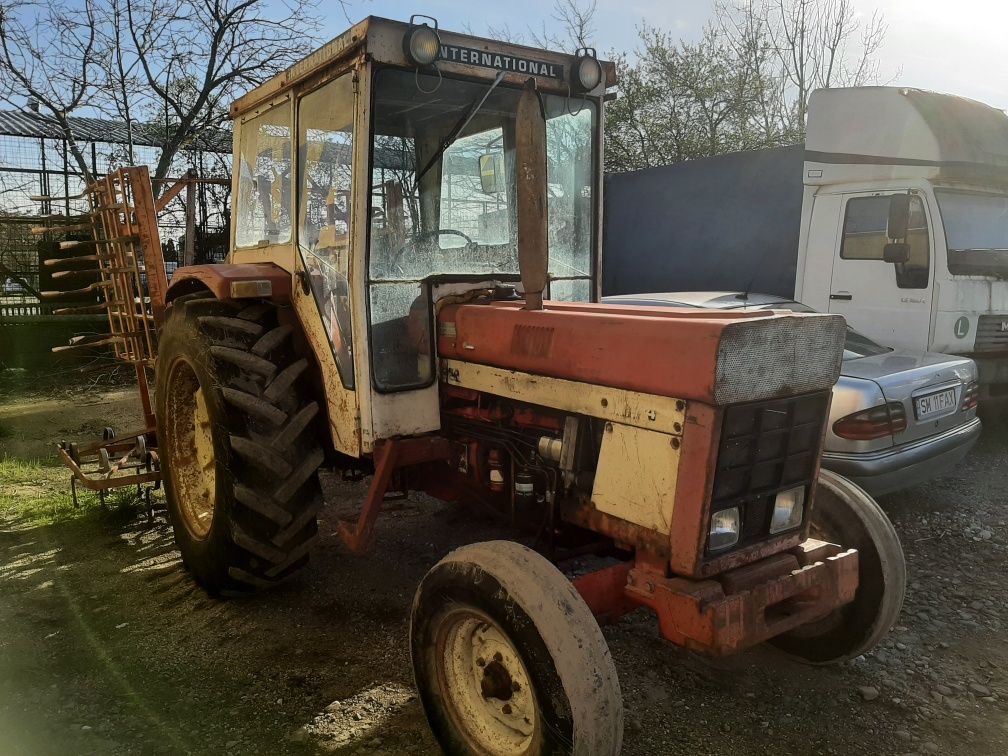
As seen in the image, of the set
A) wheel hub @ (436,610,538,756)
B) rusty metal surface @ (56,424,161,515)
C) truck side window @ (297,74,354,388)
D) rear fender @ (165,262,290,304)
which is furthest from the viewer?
rusty metal surface @ (56,424,161,515)

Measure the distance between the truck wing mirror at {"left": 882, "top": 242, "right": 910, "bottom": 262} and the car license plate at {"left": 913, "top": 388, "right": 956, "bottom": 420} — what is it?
5.44ft

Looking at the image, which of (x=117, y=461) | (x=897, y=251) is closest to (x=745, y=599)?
(x=117, y=461)

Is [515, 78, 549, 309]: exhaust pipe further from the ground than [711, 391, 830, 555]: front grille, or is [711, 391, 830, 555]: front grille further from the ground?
[515, 78, 549, 309]: exhaust pipe

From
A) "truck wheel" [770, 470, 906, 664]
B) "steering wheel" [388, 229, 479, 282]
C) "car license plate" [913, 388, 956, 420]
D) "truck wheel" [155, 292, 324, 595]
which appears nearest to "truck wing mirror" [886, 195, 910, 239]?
"car license plate" [913, 388, 956, 420]

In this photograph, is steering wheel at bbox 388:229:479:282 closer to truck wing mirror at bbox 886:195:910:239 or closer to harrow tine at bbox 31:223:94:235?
harrow tine at bbox 31:223:94:235

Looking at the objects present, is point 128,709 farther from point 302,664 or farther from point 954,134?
point 954,134

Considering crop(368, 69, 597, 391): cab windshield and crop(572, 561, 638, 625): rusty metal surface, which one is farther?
crop(368, 69, 597, 391): cab windshield

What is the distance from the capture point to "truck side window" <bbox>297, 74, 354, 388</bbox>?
10.0 feet

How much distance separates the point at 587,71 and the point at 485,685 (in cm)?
244

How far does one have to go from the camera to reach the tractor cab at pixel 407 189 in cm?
295

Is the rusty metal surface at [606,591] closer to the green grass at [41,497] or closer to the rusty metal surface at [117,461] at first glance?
the rusty metal surface at [117,461]

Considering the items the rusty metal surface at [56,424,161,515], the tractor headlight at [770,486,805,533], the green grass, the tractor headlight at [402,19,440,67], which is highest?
the tractor headlight at [402,19,440,67]

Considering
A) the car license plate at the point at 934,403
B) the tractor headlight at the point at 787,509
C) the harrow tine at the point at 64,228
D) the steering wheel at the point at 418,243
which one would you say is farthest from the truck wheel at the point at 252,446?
the car license plate at the point at 934,403

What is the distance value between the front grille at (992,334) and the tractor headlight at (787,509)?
483 cm
